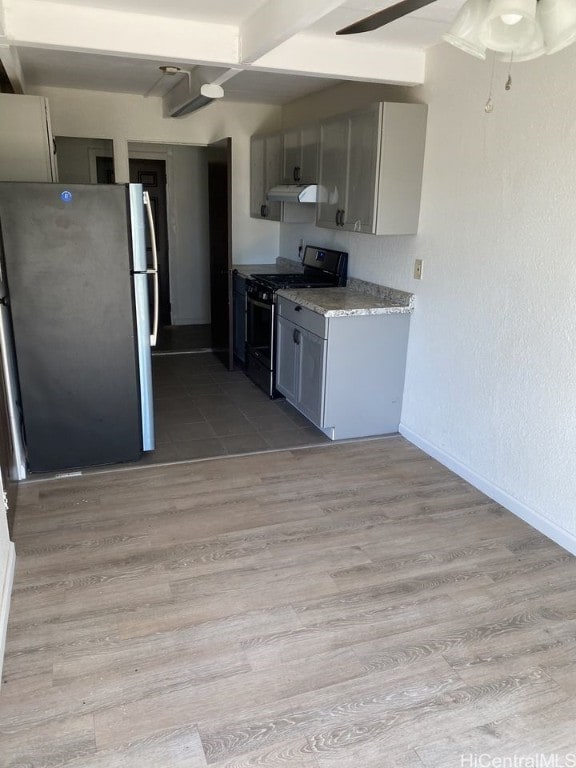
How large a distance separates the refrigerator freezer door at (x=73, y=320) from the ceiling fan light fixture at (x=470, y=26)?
2.09 metres

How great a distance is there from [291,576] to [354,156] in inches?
105

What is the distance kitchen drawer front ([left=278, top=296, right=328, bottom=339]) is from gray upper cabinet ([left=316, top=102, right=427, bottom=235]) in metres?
0.62

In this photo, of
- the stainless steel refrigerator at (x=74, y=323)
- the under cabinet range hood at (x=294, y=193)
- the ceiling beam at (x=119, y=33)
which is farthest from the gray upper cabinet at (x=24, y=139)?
the under cabinet range hood at (x=294, y=193)

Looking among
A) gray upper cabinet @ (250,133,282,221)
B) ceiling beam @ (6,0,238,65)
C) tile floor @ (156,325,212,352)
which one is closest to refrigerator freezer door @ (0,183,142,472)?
ceiling beam @ (6,0,238,65)

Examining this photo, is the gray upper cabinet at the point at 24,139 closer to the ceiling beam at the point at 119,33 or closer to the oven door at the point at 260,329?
the ceiling beam at the point at 119,33

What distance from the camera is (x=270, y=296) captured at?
4633 mm

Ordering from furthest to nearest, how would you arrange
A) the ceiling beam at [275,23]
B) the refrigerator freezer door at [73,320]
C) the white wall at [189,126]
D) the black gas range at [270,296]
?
the white wall at [189,126], the black gas range at [270,296], the refrigerator freezer door at [73,320], the ceiling beam at [275,23]

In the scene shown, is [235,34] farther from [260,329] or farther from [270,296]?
[260,329]

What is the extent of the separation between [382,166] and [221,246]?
2286 millimetres

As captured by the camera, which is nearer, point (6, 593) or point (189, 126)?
point (6, 593)

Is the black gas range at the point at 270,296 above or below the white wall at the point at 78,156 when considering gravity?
below

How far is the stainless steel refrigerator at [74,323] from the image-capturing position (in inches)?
122

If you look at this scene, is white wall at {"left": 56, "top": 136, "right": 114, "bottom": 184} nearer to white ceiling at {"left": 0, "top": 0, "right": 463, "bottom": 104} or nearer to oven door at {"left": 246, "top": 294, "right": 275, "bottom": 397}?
white ceiling at {"left": 0, "top": 0, "right": 463, "bottom": 104}

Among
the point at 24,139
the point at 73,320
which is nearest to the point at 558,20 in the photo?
the point at 73,320
